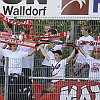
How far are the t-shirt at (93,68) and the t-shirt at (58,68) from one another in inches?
21.5

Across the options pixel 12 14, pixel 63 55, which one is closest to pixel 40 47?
pixel 63 55

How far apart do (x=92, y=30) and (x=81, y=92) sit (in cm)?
163

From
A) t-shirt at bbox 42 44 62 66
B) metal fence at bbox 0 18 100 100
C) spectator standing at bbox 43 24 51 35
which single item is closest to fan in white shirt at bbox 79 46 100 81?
metal fence at bbox 0 18 100 100

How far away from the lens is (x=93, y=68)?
10.2 m

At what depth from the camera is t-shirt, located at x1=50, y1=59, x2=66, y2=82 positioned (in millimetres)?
10125

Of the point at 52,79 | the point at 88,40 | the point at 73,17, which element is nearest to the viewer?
the point at 52,79

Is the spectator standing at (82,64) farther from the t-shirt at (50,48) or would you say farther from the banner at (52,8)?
the banner at (52,8)

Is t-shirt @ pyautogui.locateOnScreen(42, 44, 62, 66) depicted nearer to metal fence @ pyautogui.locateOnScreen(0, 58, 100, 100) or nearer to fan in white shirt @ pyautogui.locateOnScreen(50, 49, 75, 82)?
fan in white shirt @ pyautogui.locateOnScreen(50, 49, 75, 82)

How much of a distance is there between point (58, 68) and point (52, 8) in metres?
2.57

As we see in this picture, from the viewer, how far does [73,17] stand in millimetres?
11648

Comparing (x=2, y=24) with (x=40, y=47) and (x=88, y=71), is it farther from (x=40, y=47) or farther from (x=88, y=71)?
(x=88, y=71)

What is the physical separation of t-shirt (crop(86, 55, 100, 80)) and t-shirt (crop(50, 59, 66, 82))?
0.55 metres

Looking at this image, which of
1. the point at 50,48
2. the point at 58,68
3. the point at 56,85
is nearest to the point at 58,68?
the point at 58,68

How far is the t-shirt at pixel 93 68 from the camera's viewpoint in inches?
401
